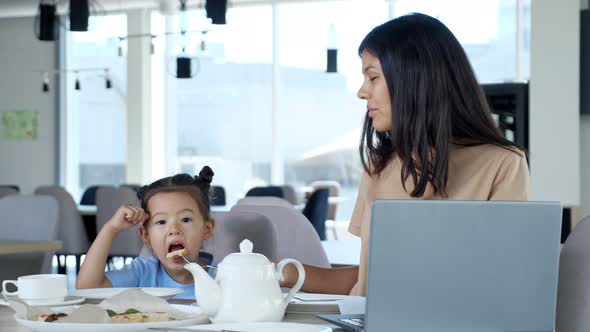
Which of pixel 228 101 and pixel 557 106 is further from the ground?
pixel 228 101

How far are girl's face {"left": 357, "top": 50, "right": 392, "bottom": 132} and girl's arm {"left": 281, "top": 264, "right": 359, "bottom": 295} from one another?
35 centimetres

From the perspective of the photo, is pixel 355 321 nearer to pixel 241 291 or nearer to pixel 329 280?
pixel 241 291

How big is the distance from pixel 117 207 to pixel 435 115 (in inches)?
173

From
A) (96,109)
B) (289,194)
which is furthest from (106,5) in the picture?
(289,194)

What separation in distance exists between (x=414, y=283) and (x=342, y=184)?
28.5 feet

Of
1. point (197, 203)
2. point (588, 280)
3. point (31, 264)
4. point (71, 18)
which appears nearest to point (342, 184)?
point (71, 18)

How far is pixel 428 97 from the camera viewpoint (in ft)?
5.85

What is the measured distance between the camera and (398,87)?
5.86 feet

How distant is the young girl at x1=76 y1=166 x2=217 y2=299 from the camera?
6.57 feet

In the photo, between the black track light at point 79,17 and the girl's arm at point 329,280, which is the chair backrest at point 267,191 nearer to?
the black track light at point 79,17

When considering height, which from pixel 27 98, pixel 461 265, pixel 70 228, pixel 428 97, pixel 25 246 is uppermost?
pixel 27 98

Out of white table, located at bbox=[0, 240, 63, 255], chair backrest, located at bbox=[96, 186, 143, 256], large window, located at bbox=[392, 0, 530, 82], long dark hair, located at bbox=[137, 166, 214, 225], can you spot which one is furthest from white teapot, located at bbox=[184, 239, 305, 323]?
large window, located at bbox=[392, 0, 530, 82]

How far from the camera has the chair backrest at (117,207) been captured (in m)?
5.91

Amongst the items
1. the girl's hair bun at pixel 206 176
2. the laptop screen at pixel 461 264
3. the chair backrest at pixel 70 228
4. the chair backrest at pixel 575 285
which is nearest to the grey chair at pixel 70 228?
the chair backrest at pixel 70 228
